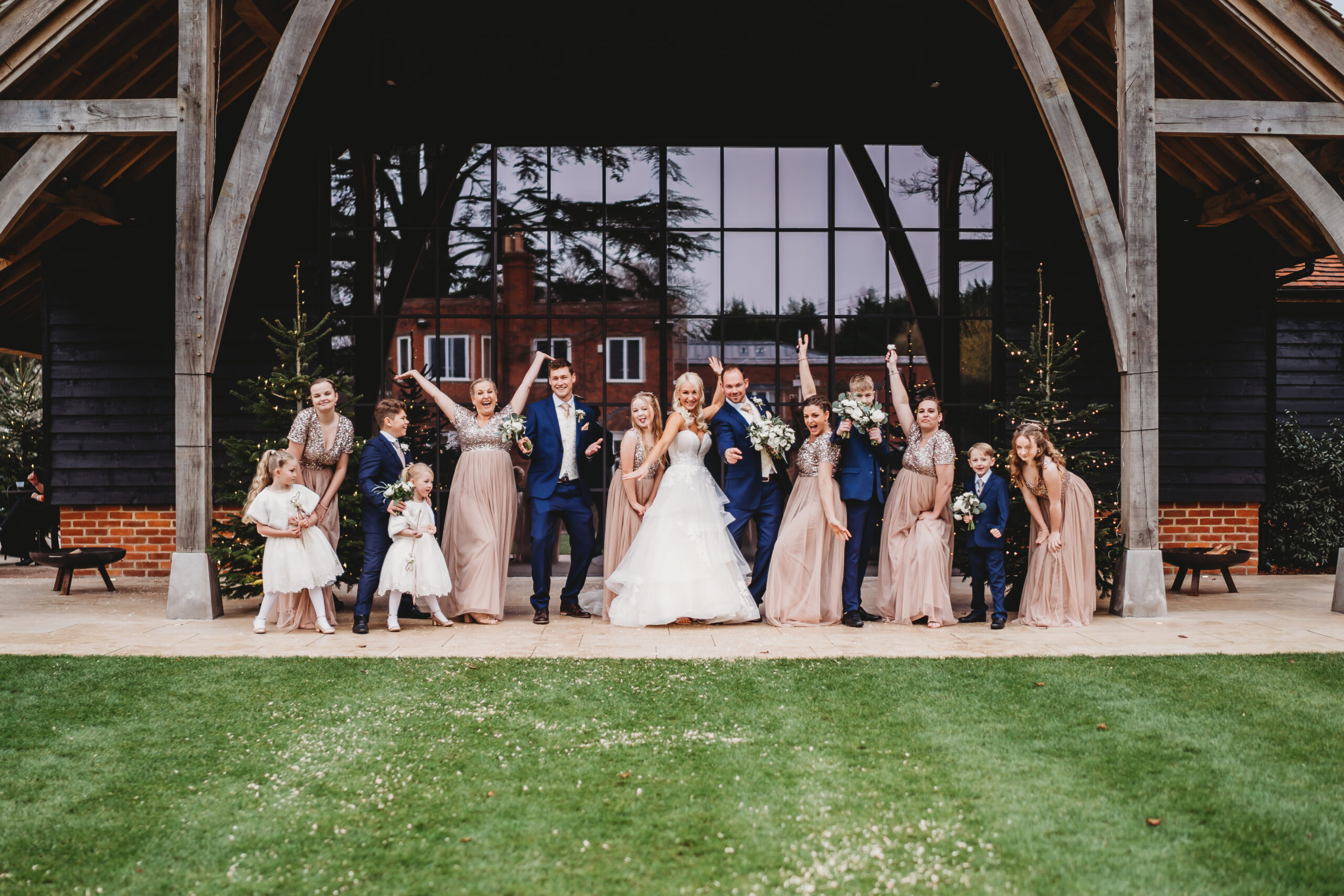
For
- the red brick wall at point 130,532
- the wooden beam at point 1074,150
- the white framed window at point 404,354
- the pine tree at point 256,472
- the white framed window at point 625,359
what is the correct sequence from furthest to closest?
1. the white framed window at point 625,359
2. the white framed window at point 404,354
3. the red brick wall at point 130,532
4. the pine tree at point 256,472
5. the wooden beam at point 1074,150

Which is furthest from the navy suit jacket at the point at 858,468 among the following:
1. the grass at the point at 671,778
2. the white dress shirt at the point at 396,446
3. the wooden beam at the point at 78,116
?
the wooden beam at the point at 78,116

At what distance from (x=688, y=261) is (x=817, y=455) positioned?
13.0 ft

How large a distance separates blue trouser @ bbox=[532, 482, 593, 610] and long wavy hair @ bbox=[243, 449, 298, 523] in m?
1.88

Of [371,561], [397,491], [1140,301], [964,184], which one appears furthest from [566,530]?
[964,184]

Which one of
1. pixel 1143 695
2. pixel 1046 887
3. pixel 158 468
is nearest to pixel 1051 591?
pixel 1143 695

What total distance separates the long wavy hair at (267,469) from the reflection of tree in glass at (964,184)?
7.18 metres

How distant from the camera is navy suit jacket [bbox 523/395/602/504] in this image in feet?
25.1

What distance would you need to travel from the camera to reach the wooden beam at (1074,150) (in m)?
7.48

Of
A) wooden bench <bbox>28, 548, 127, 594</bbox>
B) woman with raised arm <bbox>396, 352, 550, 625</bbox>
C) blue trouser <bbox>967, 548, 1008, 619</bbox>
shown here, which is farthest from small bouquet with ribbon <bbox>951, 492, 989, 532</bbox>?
wooden bench <bbox>28, 548, 127, 594</bbox>

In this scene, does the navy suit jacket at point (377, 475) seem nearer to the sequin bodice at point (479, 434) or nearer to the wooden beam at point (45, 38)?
the sequin bodice at point (479, 434)

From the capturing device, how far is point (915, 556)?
7.55 meters

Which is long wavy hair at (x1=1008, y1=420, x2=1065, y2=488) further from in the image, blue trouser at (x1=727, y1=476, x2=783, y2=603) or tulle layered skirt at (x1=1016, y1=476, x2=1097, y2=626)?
blue trouser at (x1=727, y1=476, x2=783, y2=603)

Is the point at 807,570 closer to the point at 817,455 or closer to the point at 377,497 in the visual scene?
the point at 817,455

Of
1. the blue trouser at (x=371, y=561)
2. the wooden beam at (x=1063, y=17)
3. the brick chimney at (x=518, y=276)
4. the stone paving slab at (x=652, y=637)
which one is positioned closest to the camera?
the stone paving slab at (x=652, y=637)
